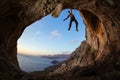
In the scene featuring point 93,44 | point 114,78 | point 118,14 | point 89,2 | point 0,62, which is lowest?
point 114,78

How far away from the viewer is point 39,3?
38.7ft

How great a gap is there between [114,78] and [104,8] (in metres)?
4.70

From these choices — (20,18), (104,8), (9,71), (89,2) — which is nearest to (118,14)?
(104,8)

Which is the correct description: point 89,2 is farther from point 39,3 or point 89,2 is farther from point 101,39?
point 101,39

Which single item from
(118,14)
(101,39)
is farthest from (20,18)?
(101,39)

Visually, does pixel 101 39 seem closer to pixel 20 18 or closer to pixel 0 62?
pixel 20 18

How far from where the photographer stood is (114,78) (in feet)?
32.1

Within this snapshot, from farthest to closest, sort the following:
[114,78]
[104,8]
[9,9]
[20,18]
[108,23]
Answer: [108,23], [104,8], [20,18], [9,9], [114,78]

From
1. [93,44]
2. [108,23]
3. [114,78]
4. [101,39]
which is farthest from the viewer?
[93,44]

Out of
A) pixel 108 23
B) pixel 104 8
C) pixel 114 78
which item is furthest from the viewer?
pixel 108 23

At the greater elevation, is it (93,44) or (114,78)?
(93,44)

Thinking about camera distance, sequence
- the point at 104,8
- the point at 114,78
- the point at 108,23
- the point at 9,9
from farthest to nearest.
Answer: the point at 108,23 → the point at 104,8 → the point at 9,9 → the point at 114,78

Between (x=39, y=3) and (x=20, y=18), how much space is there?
4.34 ft

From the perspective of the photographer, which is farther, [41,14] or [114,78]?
[41,14]
